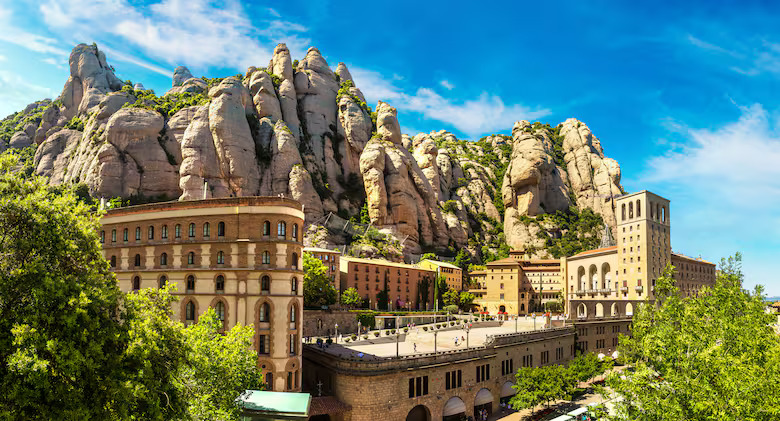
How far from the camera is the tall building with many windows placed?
49656mm

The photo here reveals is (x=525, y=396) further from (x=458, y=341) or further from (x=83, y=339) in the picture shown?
(x=83, y=339)

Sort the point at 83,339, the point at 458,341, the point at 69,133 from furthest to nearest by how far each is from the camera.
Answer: the point at 69,133, the point at 458,341, the point at 83,339

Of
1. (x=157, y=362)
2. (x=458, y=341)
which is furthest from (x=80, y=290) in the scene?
(x=458, y=341)

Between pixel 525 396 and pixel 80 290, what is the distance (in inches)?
1911

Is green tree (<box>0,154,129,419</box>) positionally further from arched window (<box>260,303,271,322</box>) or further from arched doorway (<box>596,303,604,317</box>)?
arched doorway (<box>596,303,604,317</box>)

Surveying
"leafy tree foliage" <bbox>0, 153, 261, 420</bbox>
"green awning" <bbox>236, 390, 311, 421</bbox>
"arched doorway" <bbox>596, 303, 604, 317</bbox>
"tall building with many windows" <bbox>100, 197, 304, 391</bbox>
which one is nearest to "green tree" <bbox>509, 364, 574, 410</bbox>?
"tall building with many windows" <bbox>100, 197, 304, 391</bbox>

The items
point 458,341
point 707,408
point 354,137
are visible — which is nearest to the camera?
point 707,408

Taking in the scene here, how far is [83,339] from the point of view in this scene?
22156mm

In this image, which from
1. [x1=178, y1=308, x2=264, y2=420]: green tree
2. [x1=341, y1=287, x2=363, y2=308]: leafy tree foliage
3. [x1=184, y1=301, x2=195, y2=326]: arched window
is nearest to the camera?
[x1=178, y1=308, x2=264, y2=420]: green tree

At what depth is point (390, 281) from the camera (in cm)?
12200

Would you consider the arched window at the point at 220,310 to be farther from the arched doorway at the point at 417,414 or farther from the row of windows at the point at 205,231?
the arched doorway at the point at 417,414

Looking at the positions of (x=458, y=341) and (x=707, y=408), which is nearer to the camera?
(x=707, y=408)

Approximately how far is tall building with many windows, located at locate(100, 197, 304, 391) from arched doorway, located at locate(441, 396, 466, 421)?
16.2 meters

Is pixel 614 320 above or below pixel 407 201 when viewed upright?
below
